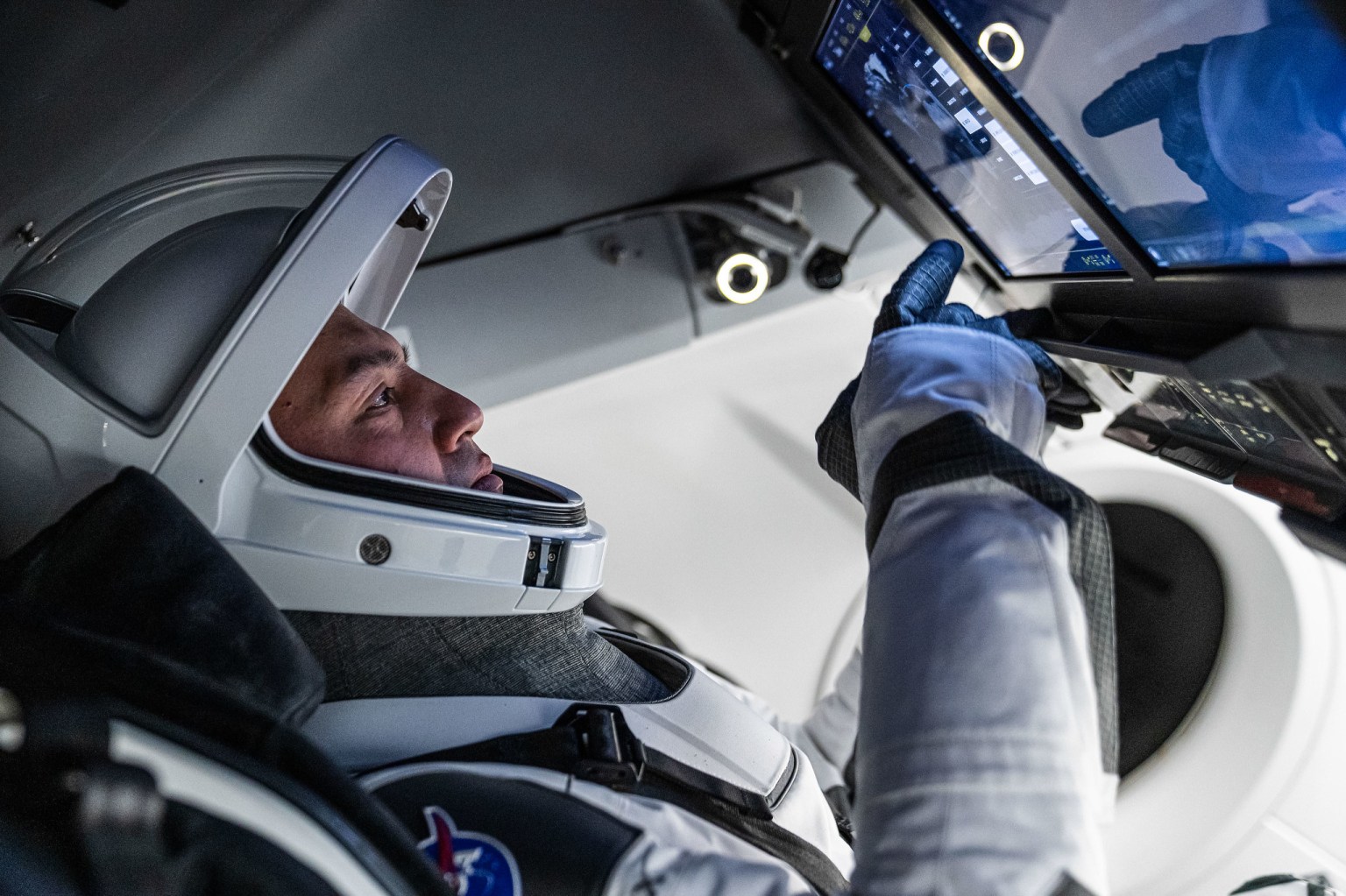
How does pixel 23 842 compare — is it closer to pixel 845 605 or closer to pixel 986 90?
pixel 986 90

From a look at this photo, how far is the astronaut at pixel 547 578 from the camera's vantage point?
0.74 m

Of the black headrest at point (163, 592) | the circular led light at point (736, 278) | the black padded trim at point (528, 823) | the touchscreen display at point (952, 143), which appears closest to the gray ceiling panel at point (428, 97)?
the circular led light at point (736, 278)

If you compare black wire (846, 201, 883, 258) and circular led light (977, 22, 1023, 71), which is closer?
circular led light (977, 22, 1023, 71)

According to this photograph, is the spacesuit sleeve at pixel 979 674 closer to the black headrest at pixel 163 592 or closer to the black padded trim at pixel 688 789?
the black padded trim at pixel 688 789

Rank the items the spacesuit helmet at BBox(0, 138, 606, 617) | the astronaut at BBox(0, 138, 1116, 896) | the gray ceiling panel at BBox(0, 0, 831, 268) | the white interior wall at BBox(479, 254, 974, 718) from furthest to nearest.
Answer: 1. the white interior wall at BBox(479, 254, 974, 718)
2. the gray ceiling panel at BBox(0, 0, 831, 268)
3. the spacesuit helmet at BBox(0, 138, 606, 617)
4. the astronaut at BBox(0, 138, 1116, 896)

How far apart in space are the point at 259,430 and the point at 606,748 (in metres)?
0.49

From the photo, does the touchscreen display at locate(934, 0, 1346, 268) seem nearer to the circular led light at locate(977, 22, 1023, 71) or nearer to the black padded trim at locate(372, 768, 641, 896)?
the circular led light at locate(977, 22, 1023, 71)

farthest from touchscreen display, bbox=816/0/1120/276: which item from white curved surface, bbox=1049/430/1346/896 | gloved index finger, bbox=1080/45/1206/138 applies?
white curved surface, bbox=1049/430/1346/896

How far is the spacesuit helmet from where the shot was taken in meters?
0.92

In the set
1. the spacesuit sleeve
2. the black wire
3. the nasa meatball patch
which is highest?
the nasa meatball patch

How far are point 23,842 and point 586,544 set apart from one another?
1.90ft

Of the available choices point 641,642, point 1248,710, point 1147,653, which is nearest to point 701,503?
point 641,642

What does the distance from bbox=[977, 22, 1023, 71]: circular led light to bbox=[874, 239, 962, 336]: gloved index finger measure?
25 cm

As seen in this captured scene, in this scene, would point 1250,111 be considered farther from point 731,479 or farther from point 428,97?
point 731,479
